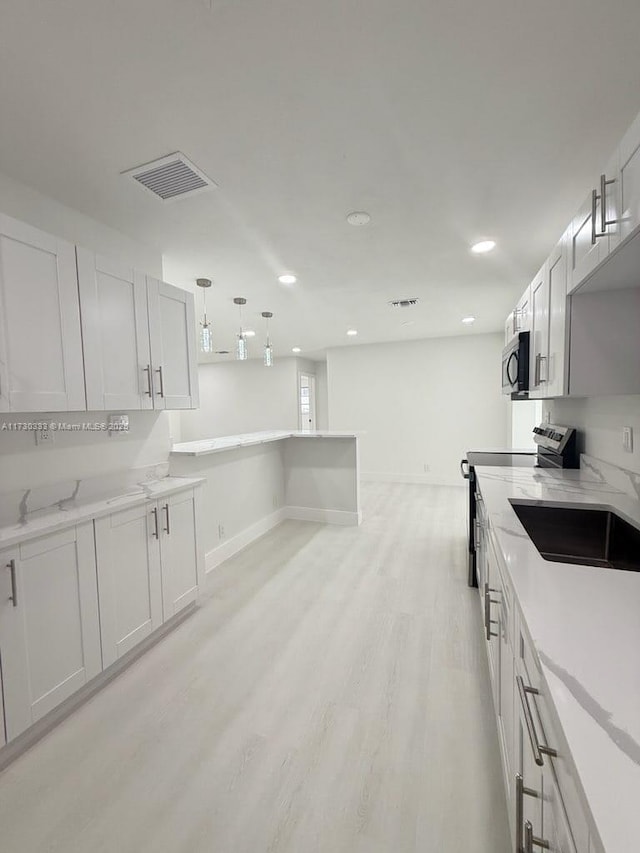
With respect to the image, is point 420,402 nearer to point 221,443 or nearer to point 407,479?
point 407,479

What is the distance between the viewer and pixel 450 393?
6.51 metres

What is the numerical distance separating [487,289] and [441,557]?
2729 mm

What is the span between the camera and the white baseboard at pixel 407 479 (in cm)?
657

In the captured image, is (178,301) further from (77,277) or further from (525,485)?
(525,485)

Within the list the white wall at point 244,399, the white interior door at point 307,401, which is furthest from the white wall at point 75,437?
the white interior door at point 307,401

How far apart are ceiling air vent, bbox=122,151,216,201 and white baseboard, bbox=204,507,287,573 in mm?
2621

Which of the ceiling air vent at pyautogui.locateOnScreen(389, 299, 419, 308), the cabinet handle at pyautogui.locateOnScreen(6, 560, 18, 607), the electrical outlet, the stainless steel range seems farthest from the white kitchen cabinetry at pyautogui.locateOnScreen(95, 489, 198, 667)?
the ceiling air vent at pyautogui.locateOnScreen(389, 299, 419, 308)

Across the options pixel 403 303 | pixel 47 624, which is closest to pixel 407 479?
pixel 403 303

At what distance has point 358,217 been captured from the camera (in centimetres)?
235

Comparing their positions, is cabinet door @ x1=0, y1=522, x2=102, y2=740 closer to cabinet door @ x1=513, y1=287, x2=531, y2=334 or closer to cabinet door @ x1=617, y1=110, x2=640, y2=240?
cabinet door @ x1=617, y1=110, x2=640, y2=240

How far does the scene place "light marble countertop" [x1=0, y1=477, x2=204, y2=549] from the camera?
5.27 ft

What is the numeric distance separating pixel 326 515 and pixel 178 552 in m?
2.33

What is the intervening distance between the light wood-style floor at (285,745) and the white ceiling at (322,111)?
2625mm

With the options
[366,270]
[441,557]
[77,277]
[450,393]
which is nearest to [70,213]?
[77,277]
